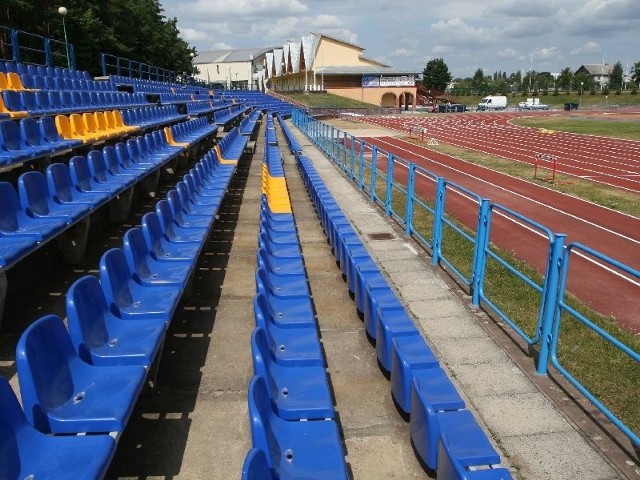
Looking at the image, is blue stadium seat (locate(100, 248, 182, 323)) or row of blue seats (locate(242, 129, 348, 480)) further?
blue stadium seat (locate(100, 248, 182, 323))

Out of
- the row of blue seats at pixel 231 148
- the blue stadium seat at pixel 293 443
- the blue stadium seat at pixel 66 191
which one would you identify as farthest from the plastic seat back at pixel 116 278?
the row of blue seats at pixel 231 148

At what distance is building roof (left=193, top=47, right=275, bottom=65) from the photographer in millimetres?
103188

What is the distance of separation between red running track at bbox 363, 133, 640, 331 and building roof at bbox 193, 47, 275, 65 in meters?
95.6

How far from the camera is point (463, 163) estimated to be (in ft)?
60.9

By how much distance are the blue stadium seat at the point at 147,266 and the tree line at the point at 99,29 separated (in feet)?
37.2

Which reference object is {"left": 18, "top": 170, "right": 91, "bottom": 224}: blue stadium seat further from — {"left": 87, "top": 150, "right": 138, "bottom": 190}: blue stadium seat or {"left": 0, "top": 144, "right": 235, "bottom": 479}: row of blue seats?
{"left": 87, "top": 150, "right": 138, "bottom": 190}: blue stadium seat

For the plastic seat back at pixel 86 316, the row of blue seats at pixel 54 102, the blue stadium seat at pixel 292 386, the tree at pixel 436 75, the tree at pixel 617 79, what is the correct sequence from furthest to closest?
the tree at pixel 617 79 < the tree at pixel 436 75 < the row of blue seats at pixel 54 102 < the plastic seat back at pixel 86 316 < the blue stadium seat at pixel 292 386

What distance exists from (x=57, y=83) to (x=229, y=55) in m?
103

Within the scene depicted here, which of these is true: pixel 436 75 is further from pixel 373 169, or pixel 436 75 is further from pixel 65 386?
pixel 65 386

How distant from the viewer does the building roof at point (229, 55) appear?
10319cm

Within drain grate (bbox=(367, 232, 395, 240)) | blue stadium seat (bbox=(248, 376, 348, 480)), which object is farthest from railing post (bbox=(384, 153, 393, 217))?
blue stadium seat (bbox=(248, 376, 348, 480))

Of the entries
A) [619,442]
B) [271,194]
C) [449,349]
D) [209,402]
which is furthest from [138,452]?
[271,194]

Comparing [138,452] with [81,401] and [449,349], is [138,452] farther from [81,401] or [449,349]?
[449,349]

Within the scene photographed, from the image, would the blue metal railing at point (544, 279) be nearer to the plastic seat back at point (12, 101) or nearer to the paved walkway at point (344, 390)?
the paved walkway at point (344, 390)
